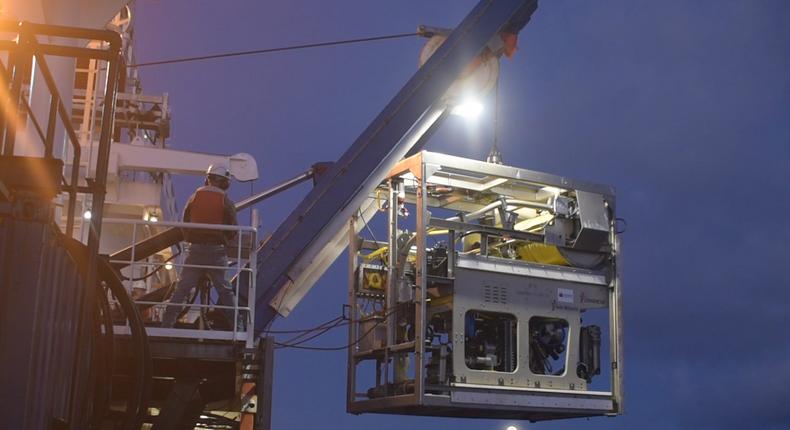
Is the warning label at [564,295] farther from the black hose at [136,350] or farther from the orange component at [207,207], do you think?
the black hose at [136,350]

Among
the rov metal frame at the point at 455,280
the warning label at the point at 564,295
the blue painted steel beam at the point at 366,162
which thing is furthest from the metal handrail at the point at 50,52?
the warning label at the point at 564,295

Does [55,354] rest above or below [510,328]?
below

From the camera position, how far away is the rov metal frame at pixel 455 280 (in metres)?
12.0

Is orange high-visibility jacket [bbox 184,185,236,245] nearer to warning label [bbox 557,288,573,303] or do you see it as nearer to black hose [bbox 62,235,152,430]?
black hose [bbox 62,235,152,430]

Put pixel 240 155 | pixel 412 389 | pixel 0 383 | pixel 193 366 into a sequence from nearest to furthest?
pixel 0 383 < pixel 193 366 < pixel 412 389 < pixel 240 155

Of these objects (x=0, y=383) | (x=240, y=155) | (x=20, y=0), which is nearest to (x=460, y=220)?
(x=240, y=155)

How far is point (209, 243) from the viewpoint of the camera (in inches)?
420

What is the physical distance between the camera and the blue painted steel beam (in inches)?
493

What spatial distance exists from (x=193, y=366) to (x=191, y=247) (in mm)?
1311

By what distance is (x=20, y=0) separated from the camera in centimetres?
1200

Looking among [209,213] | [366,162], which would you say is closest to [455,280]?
[366,162]

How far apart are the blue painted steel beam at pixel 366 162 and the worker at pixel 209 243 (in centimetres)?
160

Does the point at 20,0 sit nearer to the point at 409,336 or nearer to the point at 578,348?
the point at 409,336

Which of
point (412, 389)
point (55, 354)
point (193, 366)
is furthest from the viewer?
point (412, 389)
